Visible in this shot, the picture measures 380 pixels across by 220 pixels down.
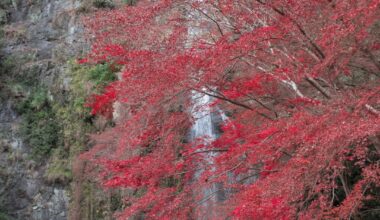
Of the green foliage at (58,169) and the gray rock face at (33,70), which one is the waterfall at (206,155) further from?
the gray rock face at (33,70)

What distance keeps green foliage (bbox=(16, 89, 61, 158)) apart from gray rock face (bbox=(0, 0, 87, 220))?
0.90 ft

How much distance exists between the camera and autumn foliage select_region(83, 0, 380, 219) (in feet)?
17.0

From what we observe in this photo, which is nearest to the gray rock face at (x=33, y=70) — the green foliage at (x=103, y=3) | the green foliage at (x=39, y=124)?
the green foliage at (x=39, y=124)

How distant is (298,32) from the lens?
5934 millimetres

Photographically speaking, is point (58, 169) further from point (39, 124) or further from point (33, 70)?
point (33, 70)

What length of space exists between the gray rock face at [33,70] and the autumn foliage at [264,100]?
450 cm

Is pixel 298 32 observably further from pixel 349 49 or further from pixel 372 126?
pixel 372 126

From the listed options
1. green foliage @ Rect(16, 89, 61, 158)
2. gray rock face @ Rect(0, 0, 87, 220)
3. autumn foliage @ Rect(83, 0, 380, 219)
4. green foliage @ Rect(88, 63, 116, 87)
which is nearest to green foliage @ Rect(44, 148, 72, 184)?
gray rock face @ Rect(0, 0, 87, 220)

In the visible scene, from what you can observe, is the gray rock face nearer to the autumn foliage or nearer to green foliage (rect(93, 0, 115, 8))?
green foliage (rect(93, 0, 115, 8))

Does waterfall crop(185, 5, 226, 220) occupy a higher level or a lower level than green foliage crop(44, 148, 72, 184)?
higher

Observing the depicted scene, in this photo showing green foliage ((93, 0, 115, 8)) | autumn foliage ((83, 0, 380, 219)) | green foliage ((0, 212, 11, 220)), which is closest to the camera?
autumn foliage ((83, 0, 380, 219))

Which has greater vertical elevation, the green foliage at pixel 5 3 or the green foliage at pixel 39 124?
the green foliage at pixel 5 3

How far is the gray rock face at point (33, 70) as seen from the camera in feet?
44.4

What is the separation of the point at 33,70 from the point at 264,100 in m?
9.94
